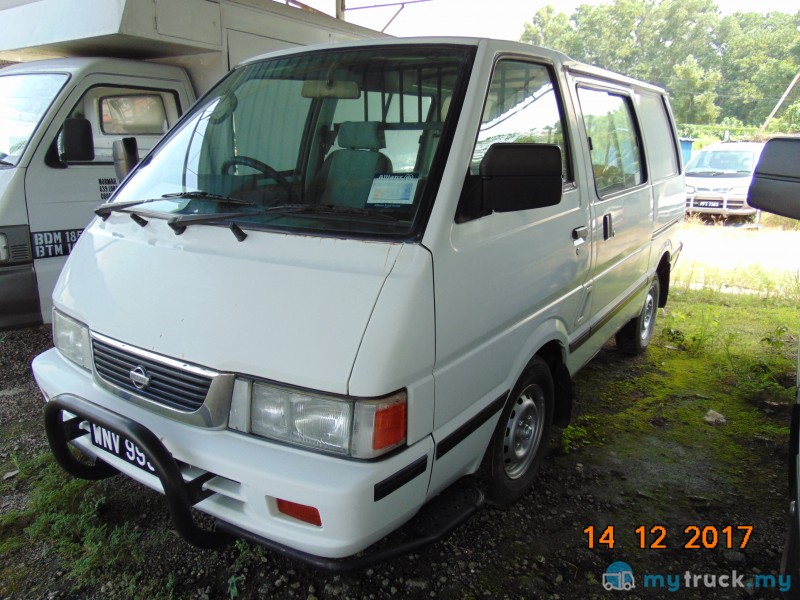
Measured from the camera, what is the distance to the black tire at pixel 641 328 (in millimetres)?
4773

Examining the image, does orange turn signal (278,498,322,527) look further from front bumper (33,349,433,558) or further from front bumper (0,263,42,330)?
front bumper (0,263,42,330)

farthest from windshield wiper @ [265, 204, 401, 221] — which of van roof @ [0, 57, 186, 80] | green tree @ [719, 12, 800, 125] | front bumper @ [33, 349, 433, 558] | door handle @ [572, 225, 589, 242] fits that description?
green tree @ [719, 12, 800, 125]

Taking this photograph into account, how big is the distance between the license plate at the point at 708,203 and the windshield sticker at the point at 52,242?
42.4 feet

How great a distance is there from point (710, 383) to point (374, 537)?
3605 mm

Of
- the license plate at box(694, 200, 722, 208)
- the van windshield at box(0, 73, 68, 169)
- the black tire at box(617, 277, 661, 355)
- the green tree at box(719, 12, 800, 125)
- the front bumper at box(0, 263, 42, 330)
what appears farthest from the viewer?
the green tree at box(719, 12, 800, 125)

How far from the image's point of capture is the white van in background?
13.5 ft

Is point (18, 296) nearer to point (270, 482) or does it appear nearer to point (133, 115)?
point (133, 115)

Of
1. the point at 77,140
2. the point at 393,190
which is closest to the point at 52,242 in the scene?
the point at 77,140

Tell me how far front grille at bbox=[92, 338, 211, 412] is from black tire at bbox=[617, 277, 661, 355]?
12.5ft

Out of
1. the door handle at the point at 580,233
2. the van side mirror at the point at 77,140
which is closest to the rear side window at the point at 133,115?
the van side mirror at the point at 77,140

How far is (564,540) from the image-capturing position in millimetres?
2621

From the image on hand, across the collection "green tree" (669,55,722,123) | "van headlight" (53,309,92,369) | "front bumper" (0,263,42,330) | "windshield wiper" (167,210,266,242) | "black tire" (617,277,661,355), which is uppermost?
"green tree" (669,55,722,123)

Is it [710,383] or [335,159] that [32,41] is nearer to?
Answer: [335,159]

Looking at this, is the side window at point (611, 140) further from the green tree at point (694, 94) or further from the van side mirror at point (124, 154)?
the green tree at point (694, 94)
